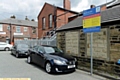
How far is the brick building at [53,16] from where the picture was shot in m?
21.0

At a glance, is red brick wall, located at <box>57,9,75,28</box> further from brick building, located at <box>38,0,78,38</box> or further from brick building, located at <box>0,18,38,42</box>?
brick building, located at <box>0,18,38,42</box>

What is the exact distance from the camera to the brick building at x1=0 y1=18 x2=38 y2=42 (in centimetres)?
3666

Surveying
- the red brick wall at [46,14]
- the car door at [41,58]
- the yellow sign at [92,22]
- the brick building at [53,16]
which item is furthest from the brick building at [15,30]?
the yellow sign at [92,22]

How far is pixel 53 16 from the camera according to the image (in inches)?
841

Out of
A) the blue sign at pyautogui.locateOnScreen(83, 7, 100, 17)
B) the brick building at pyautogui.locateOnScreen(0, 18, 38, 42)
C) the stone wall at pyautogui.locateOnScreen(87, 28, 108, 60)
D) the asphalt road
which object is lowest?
the asphalt road

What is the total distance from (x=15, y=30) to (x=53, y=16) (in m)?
21.4

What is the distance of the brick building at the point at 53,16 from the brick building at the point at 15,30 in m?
16.8

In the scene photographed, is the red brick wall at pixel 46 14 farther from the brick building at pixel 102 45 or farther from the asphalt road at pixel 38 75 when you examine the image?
the asphalt road at pixel 38 75

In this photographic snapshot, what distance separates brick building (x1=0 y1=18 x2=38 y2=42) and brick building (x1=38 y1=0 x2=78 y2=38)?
55.2 feet

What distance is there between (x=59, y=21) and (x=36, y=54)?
13.3m

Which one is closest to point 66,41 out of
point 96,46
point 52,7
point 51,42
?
point 96,46

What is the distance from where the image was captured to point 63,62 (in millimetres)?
6559

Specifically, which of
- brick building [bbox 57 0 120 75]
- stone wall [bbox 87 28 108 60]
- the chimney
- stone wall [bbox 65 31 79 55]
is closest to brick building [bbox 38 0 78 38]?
the chimney

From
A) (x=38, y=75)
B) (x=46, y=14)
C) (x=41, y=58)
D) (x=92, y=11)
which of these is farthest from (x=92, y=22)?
(x=46, y=14)
